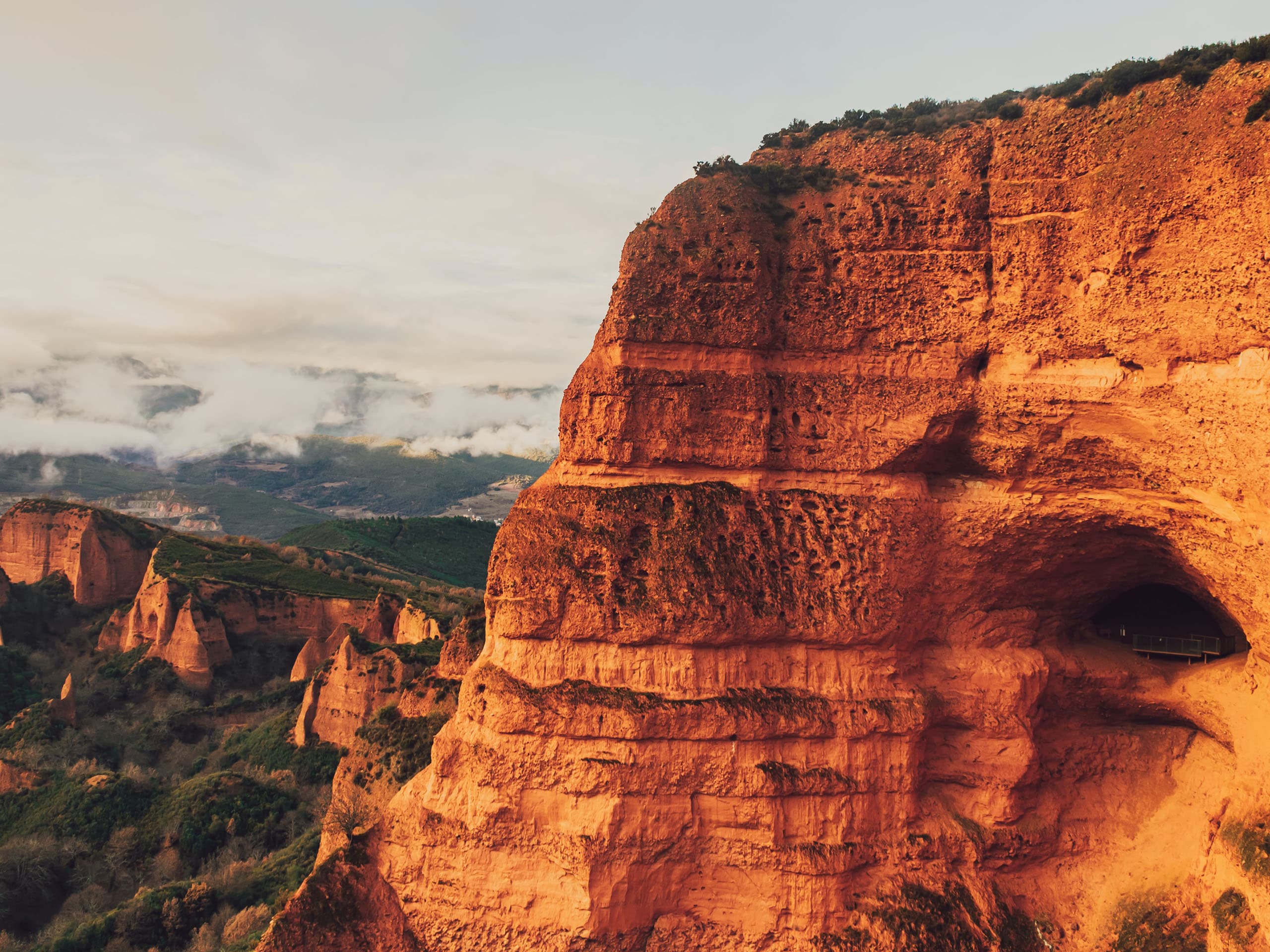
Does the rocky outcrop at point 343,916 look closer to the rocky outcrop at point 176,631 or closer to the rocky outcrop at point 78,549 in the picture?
the rocky outcrop at point 176,631

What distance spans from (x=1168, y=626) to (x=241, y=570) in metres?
60.2

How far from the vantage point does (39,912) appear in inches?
1176

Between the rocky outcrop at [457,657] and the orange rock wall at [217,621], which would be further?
the orange rock wall at [217,621]

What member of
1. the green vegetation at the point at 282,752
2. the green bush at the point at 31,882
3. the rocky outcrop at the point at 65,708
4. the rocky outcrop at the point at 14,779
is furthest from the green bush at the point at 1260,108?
the rocky outcrop at the point at 65,708

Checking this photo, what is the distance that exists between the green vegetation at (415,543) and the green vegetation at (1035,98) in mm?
76053

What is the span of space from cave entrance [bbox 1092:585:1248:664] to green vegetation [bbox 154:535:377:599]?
50.3 m

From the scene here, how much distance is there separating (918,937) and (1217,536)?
9.40 m

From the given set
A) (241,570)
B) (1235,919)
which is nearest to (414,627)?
(241,570)

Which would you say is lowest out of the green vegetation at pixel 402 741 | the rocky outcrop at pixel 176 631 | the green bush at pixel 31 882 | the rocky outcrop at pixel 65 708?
the green bush at pixel 31 882

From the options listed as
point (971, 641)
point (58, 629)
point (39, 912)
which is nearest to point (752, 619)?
point (971, 641)

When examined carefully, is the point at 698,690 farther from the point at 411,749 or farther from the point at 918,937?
the point at 411,749

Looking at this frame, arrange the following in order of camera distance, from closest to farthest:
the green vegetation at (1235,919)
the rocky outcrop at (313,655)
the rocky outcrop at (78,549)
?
the green vegetation at (1235,919), the rocky outcrop at (313,655), the rocky outcrop at (78,549)

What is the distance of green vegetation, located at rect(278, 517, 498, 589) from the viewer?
9656 cm

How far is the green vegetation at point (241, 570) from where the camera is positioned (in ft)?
193
